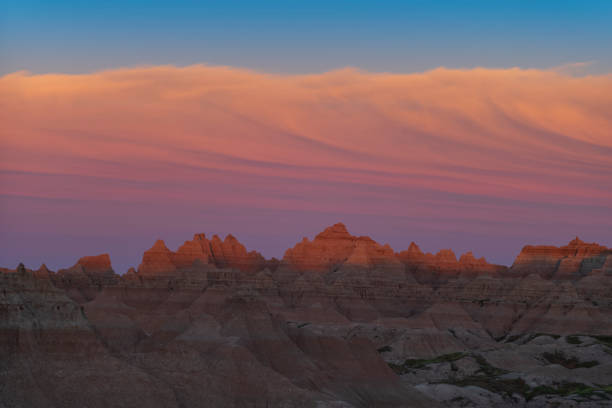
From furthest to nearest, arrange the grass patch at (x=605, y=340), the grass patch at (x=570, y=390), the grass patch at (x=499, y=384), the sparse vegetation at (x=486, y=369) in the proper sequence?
the grass patch at (x=605, y=340) → the sparse vegetation at (x=486, y=369) → the grass patch at (x=499, y=384) → the grass patch at (x=570, y=390)

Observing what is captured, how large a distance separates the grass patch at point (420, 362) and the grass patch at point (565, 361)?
570 inches

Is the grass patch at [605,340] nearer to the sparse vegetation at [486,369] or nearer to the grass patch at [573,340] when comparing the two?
the grass patch at [573,340]

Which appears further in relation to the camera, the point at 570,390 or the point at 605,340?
the point at 605,340

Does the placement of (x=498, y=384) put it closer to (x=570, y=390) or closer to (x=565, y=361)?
(x=570, y=390)

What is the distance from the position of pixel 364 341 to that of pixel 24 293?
50437mm

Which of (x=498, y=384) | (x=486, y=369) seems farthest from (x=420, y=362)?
(x=498, y=384)

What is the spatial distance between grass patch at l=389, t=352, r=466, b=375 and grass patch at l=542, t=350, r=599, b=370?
570 inches

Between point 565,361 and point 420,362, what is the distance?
24246 millimetres

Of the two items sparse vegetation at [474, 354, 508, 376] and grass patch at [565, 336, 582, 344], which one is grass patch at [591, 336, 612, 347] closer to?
grass patch at [565, 336, 582, 344]

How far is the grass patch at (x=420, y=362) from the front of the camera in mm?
169688

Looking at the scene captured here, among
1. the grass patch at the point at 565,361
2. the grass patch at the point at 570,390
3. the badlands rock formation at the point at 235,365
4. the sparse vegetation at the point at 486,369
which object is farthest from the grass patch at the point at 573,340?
the grass patch at the point at 570,390

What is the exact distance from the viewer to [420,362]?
6988 inches

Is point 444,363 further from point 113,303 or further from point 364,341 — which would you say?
point 113,303

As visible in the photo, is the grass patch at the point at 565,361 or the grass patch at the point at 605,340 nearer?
the grass patch at the point at 565,361
